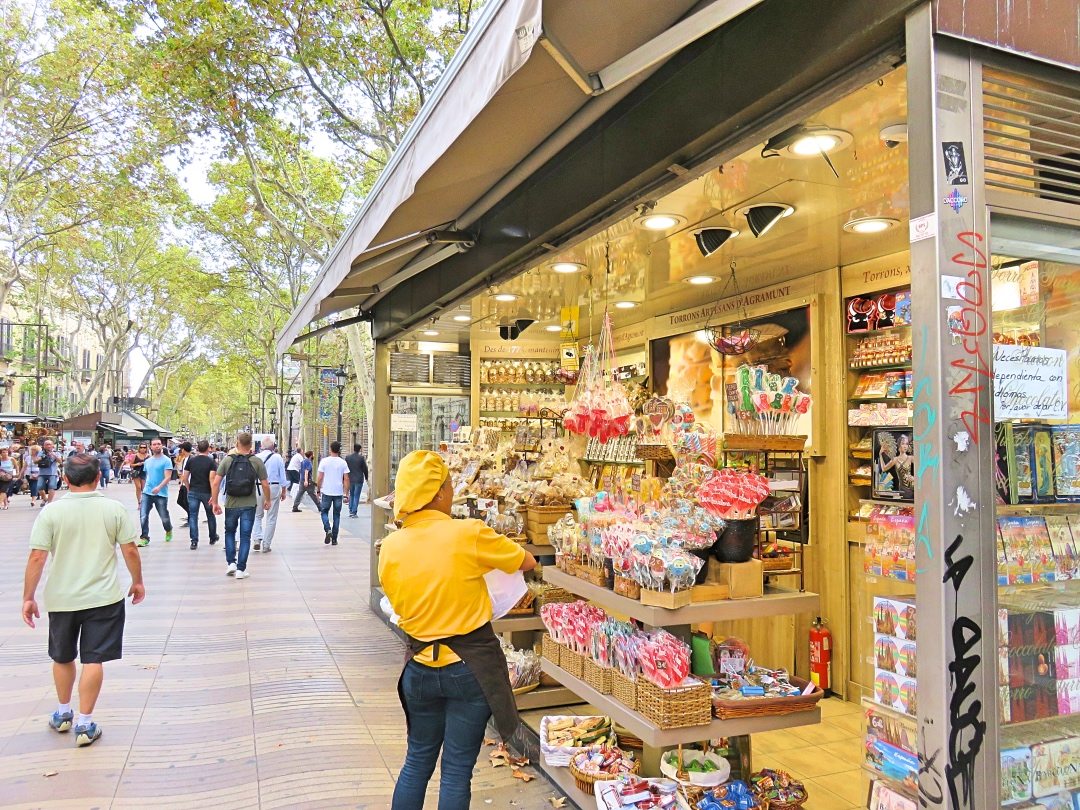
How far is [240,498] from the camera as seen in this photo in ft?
34.2

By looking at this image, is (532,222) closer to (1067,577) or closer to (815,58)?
(815,58)

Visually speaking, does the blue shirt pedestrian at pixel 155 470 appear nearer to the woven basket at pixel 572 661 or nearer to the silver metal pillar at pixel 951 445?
the woven basket at pixel 572 661

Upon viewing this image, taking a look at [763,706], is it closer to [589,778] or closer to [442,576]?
[589,778]

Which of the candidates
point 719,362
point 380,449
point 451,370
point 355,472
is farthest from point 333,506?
point 719,362

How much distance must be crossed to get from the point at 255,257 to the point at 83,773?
70.7ft

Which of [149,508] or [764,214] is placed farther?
[149,508]

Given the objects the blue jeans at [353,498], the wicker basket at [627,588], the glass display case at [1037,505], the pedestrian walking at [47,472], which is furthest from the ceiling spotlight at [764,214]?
the pedestrian walking at [47,472]

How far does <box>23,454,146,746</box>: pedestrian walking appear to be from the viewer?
452 centimetres

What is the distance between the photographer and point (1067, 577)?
2424mm

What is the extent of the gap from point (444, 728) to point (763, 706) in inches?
55.3

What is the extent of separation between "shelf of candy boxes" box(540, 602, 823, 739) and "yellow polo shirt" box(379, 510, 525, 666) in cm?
83

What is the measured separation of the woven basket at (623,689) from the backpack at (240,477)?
8171 mm

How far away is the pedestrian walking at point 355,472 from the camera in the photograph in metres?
17.4

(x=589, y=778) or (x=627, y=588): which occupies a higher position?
(x=627, y=588)
